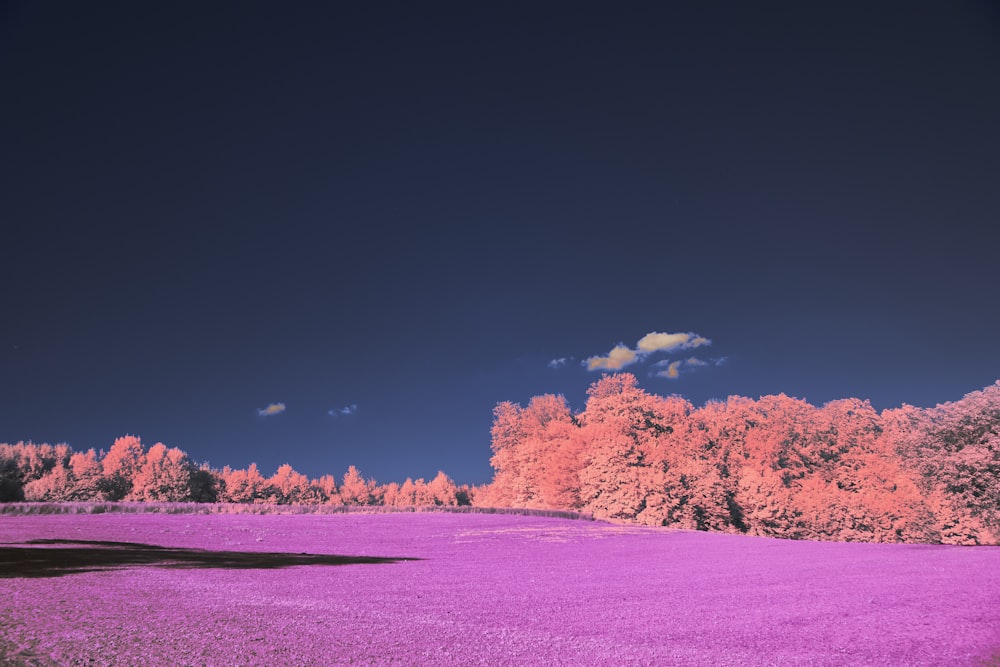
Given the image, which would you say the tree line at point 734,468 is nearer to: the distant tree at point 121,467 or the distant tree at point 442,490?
the distant tree at point 121,467

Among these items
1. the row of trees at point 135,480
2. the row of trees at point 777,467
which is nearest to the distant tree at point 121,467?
the row of trees at point 135,480

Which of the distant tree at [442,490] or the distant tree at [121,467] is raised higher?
the distant tree at [121,467]

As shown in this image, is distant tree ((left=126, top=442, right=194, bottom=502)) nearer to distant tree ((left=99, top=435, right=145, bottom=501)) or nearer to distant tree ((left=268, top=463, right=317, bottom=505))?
distant tree ((left=99, top=435, right=145, bottom=501))

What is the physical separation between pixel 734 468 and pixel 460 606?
163ft

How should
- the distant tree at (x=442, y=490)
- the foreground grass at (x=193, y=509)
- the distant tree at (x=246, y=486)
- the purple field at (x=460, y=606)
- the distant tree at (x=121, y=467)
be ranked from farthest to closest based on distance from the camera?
1. the distant tree at (x=442, y=490)
2. the distant tree at (x=246, y=486)
3. the distant tree at (x=121, y=467)
4. the foreground grass at (x=193, y=509)
5. the purple field at (x=460, y=606)

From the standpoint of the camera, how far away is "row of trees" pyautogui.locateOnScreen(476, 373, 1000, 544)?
39.8 meters

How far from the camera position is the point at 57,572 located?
1151 cm

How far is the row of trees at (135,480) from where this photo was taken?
47625 millimetres

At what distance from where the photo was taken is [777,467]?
183 ft

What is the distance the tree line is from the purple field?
79.9 ft

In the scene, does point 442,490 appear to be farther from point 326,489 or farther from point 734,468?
point 734,468

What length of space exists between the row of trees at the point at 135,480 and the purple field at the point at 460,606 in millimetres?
34205

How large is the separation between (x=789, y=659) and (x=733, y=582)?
8027mm

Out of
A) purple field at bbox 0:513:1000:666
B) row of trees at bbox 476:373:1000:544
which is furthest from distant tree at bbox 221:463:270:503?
purple field at bbox 0:513:1000:666
